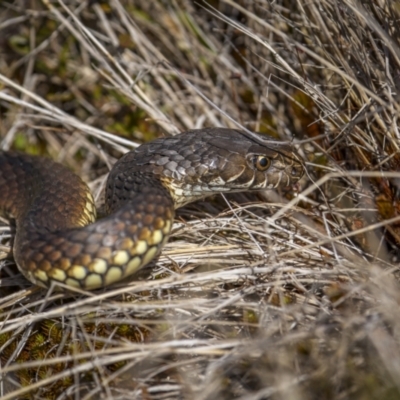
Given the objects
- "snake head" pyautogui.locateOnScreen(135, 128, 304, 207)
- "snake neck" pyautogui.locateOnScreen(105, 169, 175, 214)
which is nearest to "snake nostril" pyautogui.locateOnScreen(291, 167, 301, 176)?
"snake head" pyautogui.locateOnScreen(135, 128, 304, 207)

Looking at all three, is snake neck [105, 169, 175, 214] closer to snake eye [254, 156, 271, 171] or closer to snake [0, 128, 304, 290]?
snake [0, 128, 304, 290]

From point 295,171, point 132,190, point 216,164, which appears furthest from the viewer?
point 295,171

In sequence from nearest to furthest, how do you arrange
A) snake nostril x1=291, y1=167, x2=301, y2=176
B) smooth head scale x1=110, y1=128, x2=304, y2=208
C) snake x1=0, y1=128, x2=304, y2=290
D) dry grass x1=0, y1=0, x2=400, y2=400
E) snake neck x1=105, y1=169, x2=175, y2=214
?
dry grass x1=0, y1=0, x2=400, y2=400, snake x1=0, y1=128, x2=304, y2=290, snake neck x1=105, y1=169, x2=175, y2=214, smooth head scale x1=110, y1=128, x2=304, y2=208, snake nostril x1=291, y1=167, x2=301, y2=176

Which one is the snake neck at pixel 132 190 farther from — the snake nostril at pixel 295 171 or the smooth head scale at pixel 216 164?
the snake nostril at pixel 295 171

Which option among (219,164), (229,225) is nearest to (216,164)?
(219,164)

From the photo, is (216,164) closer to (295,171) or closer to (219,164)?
(219,164)

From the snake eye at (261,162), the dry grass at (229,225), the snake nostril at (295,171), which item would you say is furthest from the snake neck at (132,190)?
the snake nostril at (295,171)

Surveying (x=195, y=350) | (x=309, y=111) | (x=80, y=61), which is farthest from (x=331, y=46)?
(x=80, y=61)
